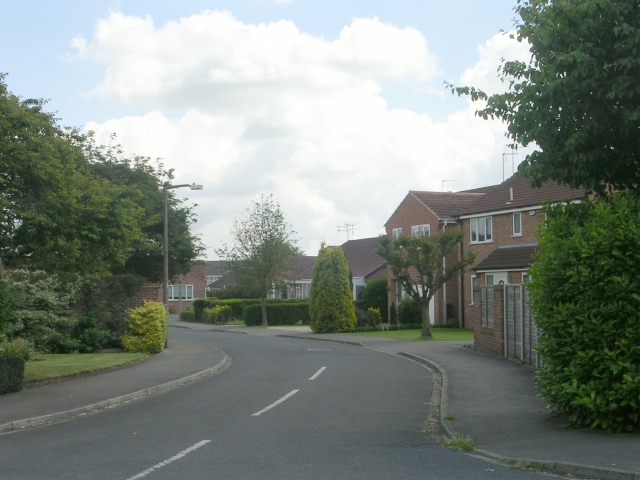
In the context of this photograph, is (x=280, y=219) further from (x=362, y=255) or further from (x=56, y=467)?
(x=56, y=467)

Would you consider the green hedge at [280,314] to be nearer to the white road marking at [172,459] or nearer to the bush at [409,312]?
the bush at [409,312]

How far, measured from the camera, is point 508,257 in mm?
36531

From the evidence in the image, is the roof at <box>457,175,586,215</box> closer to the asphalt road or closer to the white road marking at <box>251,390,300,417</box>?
the asphalt road

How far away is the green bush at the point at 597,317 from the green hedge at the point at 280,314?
40910mm

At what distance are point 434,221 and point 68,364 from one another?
27557 mm

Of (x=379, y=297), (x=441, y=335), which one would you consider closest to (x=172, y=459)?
(x=441, y=335)

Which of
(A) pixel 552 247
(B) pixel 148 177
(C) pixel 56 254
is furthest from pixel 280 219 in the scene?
(A) pixel 552 247

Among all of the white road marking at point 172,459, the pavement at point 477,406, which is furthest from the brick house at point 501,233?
the white road marking at point 172,459

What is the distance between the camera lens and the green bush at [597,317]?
30.4 ft

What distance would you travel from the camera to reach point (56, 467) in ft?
27.6

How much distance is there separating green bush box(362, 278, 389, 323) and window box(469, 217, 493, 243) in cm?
1040

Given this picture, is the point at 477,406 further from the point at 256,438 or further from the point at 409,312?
the point at 409,312

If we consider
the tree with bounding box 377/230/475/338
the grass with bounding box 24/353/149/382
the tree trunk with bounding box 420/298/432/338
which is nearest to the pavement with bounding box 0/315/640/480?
the grass with bounding box 24/353/149/382

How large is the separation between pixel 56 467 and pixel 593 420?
695cm
